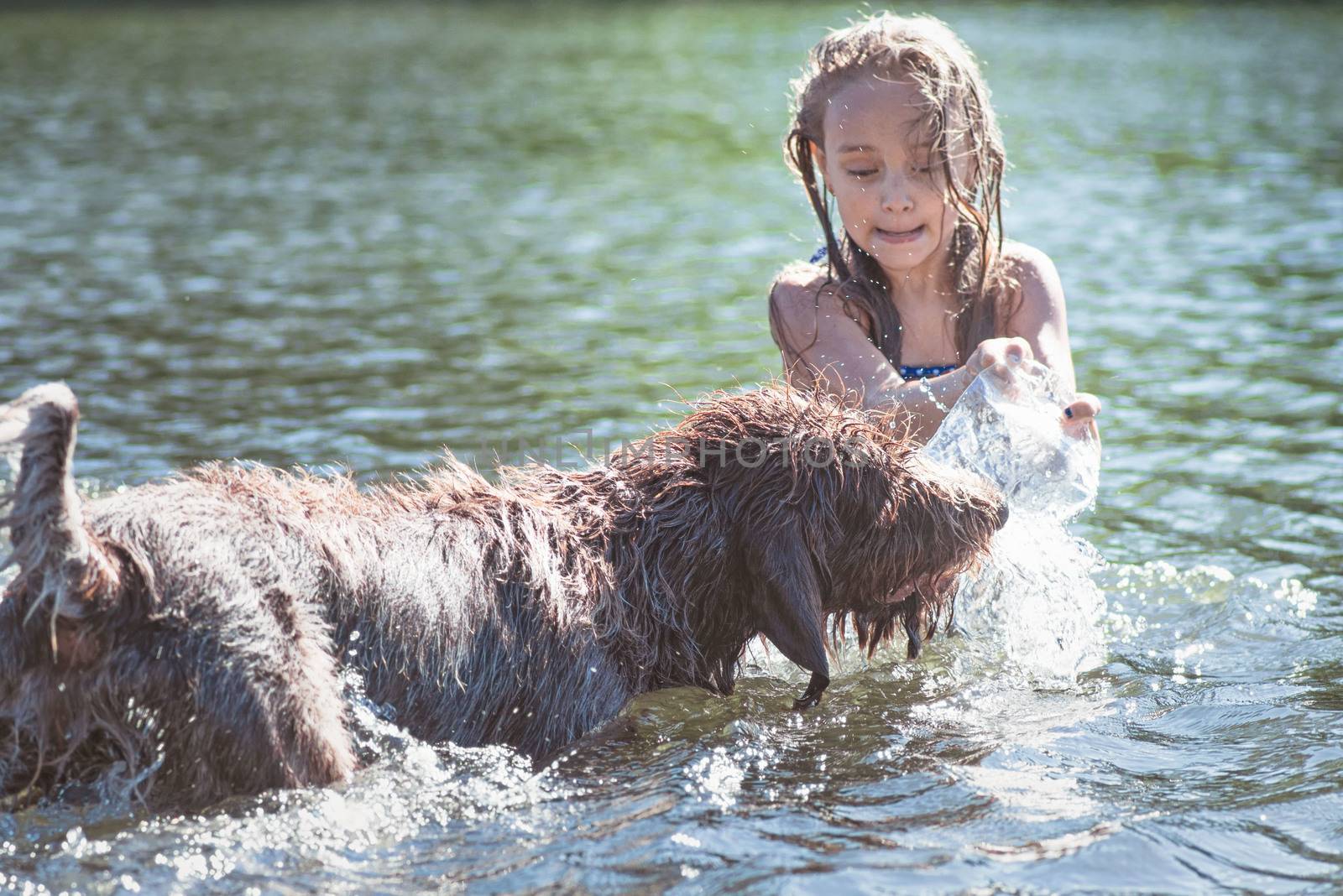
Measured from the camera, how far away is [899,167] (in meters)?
6.30

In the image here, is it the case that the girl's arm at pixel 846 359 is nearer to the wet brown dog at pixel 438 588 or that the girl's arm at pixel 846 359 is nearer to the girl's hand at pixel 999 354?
the girl's hand at pixel 999 354

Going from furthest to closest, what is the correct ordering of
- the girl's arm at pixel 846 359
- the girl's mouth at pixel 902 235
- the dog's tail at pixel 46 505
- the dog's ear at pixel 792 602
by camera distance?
the girl's mouth at pixel 902 235, the girl's arm at pixel 846 359, the dog's ear at pixel 792 602, the dog's tail at pixel 46 505

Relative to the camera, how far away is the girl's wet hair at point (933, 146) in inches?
247

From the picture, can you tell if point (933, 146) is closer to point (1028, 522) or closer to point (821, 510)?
point (1028, 522)

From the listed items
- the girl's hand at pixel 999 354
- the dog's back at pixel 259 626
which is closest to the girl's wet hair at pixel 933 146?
the girl's hand at pixel 999 354

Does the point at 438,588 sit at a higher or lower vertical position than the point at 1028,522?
higher

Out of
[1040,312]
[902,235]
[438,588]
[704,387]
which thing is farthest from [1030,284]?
[438,588]

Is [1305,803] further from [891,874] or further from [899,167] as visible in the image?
[899,167]

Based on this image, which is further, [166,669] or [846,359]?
[846,359]

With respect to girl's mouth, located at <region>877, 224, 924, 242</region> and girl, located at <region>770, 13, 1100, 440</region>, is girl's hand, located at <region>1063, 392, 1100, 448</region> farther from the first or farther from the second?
girl's mouth, located at <region>877, 224, 924, 242</region>

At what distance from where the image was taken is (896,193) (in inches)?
247

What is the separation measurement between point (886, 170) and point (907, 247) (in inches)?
14.4

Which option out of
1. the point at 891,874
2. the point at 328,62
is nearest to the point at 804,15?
the point at 328,62

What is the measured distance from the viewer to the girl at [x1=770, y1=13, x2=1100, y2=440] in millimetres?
6207
